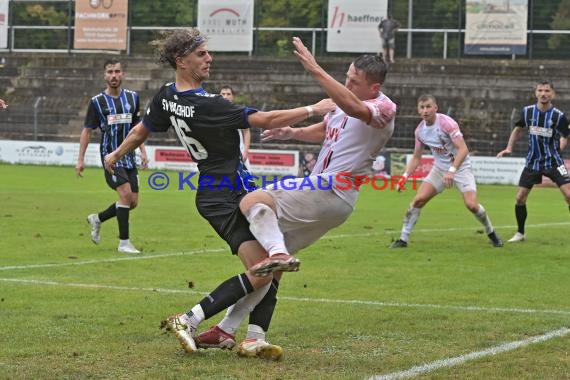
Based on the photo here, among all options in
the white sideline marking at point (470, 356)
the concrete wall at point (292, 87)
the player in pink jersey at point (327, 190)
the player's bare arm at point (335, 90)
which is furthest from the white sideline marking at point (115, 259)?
the concrete wall at point (292, 87)

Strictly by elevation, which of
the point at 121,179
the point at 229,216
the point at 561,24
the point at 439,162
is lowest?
the point at 121,179

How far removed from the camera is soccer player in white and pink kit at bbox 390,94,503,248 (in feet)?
49.7

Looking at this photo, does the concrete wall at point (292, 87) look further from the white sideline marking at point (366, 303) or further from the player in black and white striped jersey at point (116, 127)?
the white sideline marking at point (366, 303)

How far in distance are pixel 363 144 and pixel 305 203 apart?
0.58m

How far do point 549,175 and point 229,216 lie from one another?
10.0 m

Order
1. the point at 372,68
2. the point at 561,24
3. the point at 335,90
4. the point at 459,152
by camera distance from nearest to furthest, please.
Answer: the point at 335,90, the point at 372,68, the point at 459,152, the point at 561,24

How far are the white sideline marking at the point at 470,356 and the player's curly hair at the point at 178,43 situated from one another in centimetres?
262

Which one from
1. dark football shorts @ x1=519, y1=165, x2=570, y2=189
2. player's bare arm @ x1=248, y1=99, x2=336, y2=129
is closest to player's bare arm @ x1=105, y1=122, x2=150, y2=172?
player's bare arm @ x1=248, y1=99, x2=336, y2=129

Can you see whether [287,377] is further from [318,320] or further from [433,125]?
[433,125]

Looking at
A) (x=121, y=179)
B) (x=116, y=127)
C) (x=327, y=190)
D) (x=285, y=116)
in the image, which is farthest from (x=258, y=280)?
(x=116, y=127)

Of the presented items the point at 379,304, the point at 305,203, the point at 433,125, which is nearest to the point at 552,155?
the point at 433,125

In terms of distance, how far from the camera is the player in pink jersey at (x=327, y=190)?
7.33 meters

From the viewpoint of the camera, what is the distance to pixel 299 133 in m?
8.04

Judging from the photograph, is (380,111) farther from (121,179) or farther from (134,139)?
(121,179)
